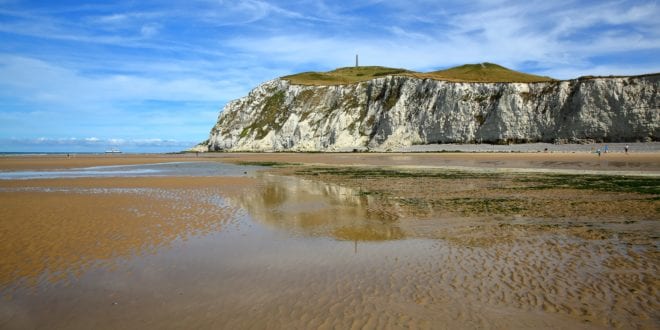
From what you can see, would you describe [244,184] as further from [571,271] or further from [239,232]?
[571,271]

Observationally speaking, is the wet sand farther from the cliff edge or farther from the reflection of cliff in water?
the cliff edge

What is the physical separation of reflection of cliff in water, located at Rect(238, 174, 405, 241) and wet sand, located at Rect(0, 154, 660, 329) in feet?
0.37

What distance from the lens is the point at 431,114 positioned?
68.4m

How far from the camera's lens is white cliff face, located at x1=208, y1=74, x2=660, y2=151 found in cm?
5334

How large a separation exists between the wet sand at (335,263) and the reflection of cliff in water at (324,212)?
112mm

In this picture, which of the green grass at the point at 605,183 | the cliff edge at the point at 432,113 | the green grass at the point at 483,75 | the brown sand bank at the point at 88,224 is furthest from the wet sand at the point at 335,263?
the green grass at the point at 483,75

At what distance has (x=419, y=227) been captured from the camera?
11.4 metres

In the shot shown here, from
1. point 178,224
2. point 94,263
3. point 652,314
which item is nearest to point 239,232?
point 178,224

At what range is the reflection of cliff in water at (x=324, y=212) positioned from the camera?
11.0 metres

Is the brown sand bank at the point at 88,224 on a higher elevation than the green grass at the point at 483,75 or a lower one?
lower

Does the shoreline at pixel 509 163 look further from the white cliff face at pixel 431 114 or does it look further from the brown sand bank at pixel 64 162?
the white cliff face at pixel 431 114

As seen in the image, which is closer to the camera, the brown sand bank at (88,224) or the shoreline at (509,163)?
the brown sand bank at (88,224)

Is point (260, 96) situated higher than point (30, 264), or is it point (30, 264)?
point (260, 96)

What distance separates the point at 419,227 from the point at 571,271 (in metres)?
4.44
